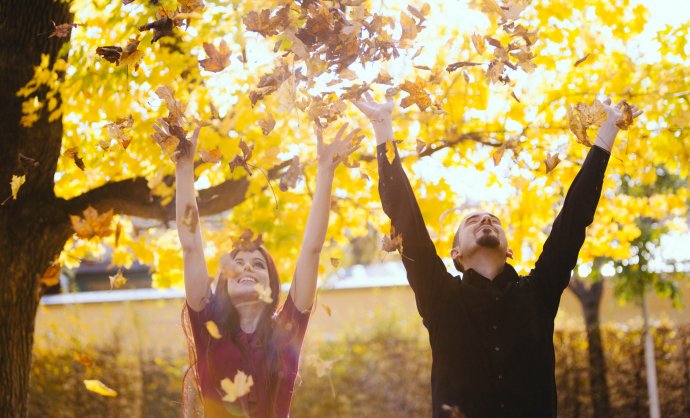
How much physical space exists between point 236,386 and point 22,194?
2470mm

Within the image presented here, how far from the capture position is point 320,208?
2.80 metres

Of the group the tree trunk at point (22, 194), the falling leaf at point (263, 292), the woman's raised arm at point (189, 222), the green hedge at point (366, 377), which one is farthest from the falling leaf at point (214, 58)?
the green hedge at point (366, 377)

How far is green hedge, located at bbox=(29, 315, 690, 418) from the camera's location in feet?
26.9

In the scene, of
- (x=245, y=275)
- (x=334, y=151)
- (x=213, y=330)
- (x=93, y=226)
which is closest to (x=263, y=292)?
(x=245, y=275)

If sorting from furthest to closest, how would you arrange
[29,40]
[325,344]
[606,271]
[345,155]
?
1. [606,271]
2. [325,344]
3. [29,40]
4. [345,155]

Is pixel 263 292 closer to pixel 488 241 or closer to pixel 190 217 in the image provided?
pixel 190 217

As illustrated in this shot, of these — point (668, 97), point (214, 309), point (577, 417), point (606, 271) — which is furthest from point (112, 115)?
point (606, 271)

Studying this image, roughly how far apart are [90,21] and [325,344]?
16.0ft

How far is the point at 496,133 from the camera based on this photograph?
15.9ft

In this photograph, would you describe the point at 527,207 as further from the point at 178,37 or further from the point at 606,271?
the point at 606,271

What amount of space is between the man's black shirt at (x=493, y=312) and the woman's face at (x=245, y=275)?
66 cm

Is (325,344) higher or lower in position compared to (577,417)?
higher

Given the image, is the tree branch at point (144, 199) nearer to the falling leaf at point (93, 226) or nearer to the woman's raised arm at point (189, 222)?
the falling leaf at point (93, 226)

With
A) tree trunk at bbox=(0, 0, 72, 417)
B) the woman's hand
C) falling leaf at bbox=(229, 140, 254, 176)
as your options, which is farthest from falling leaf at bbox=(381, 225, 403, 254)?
tree trunk at bbox=(0, 0, 72, 417)
